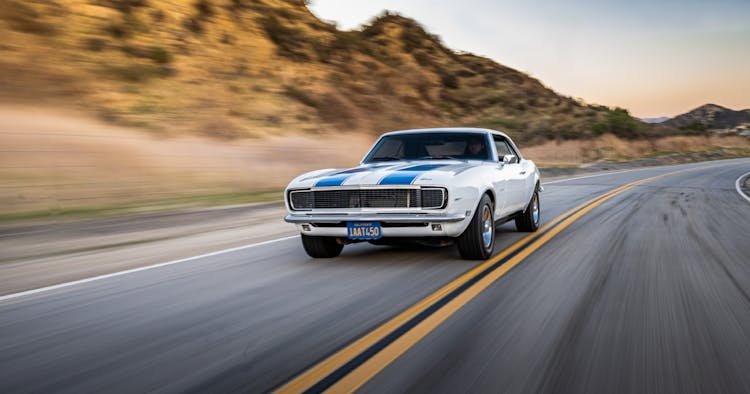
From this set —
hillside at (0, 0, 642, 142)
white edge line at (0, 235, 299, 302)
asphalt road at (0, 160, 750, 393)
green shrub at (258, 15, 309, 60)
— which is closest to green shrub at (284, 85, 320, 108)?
hillside at (0, 0, 642, 142)

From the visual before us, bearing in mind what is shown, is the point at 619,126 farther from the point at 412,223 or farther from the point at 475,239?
the point at 412,223

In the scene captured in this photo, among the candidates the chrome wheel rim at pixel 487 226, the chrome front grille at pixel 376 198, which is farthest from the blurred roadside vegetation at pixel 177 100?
the chrome wheel rim at pixel 487 226

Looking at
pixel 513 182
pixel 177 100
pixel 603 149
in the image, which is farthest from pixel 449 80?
pixel 513 182

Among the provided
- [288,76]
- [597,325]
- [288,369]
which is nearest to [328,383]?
[288,369]

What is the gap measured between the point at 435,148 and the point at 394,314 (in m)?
3.60

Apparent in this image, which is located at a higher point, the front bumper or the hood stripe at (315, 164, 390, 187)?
the hood stripe at (315, 164, 390, 187)

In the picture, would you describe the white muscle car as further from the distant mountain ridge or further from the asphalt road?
the distant mountain ridge

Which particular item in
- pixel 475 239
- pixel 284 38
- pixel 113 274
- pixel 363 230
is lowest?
pixel 113 274

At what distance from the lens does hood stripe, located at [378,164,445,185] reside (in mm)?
6223

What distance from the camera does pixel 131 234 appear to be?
9.46 m

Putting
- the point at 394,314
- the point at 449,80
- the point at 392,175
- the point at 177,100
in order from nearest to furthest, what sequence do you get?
the point at 394,314 < the point at 392,175 < the point at 177,100 < the point at 449,80

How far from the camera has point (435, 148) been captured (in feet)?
25.6

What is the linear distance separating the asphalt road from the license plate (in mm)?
344

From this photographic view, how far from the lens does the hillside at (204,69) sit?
66.7 ft
